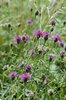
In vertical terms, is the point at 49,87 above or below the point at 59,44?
below

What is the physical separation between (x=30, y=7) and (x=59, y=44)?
Answer: 0.89 metres

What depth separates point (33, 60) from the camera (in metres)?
2.07

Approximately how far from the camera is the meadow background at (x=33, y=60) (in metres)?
1.95

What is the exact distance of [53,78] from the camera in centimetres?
205

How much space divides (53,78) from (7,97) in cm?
29

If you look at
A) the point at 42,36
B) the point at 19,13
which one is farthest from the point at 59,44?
the point at 19,13

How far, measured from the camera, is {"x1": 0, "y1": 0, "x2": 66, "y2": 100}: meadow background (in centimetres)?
195

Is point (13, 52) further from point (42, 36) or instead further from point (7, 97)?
point (7, 97)

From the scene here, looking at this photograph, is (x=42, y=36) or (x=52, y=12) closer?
(x=42, y=36)

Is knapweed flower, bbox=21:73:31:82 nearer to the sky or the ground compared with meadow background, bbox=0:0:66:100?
nearer to the sky

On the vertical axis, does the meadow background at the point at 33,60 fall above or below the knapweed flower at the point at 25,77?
below

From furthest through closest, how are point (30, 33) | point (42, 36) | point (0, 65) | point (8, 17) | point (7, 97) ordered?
point (8, 17) → point (30, 33) → point (0, 65) → point (42, 36) → point (7, 97)

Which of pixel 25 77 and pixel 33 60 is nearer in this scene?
pixel 25 77

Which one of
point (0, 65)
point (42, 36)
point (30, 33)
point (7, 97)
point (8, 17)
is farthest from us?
point (8, 17)
